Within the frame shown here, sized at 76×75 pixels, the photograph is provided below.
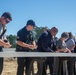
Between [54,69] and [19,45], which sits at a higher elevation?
[19,45]

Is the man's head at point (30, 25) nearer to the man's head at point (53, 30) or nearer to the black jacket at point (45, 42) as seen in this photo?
the black jacket at point (45, 42)

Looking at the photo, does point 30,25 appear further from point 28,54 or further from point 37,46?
point 28,54

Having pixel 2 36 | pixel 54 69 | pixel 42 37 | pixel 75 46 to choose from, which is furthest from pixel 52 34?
pixel 75 46

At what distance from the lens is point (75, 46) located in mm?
9820

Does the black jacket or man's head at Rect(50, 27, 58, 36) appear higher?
man's head at Rect(50, 27, 58, 36)

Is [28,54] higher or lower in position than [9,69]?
higher

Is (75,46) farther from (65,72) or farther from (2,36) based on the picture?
(2,36)

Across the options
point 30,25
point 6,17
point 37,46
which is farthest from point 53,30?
point 6,17

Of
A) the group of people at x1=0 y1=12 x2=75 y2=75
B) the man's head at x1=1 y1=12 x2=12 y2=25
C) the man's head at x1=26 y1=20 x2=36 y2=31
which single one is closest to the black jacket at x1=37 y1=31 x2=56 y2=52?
the group of people at x1=0 y1=12 x2=75 y2=75

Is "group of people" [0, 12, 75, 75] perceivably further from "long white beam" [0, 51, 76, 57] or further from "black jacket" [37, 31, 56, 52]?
"long white beam" [0, 51, 76, 57]

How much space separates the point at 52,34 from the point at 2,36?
1.51m

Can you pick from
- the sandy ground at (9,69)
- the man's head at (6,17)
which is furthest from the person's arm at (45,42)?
Result: the sandy ground at (9,69)

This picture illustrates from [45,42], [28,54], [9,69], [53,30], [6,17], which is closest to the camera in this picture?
[28,54]

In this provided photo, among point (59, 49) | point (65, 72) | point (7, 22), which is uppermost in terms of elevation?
point (7, 22)
